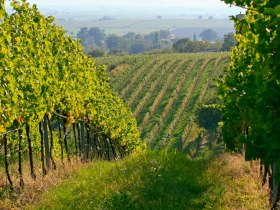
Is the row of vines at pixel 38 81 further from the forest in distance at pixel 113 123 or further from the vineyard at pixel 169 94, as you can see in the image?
the vineyard at pixel 169 94

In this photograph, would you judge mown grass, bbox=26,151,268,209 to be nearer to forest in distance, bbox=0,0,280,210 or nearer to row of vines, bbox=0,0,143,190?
forest in distance, bbox=0,0,280,210

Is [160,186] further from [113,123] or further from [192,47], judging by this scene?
[192,47]

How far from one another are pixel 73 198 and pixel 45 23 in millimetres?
7896

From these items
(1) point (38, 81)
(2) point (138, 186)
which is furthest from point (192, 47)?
(2) point (138, 186)

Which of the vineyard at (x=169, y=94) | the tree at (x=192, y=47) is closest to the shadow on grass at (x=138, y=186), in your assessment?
the vineyard at (x=169, y=94)

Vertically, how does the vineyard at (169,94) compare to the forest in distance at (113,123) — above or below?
below

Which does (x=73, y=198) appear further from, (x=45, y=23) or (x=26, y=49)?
(x=45, y=23)

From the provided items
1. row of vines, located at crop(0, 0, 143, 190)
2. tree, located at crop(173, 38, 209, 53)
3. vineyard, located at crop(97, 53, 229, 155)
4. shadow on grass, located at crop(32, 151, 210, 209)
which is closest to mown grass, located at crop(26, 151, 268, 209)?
shadow on grass, located at crop(32, 151, 210, 209)

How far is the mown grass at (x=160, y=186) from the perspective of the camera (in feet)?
32.4

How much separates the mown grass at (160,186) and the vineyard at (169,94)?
35.9 m

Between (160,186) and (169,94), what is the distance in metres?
63.5

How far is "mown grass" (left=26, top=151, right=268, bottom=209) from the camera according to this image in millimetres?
9891

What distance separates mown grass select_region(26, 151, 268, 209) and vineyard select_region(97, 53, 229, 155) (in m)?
35.9

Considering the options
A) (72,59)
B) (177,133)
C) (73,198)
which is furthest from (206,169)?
(177,133)
